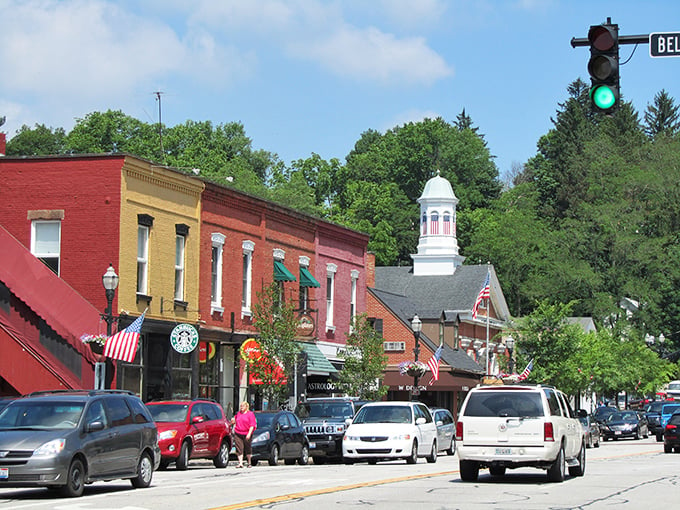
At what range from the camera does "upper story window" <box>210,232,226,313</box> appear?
3962 cm

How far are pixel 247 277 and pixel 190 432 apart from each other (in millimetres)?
14592

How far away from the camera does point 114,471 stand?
→ 19.7m

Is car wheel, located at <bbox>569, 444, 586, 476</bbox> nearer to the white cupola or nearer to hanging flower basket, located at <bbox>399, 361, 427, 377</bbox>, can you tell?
hanging flower basket, located at <bbox>399, 361, 427, 377</bbox>

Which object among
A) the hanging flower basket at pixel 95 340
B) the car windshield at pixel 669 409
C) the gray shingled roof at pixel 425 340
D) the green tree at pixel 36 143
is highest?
the green tree at pixel 36 143

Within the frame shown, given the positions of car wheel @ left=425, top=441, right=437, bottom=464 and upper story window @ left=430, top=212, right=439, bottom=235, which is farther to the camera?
upper story window @ left=430, top=212, right=439, bottom=235

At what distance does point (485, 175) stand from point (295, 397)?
243 ft

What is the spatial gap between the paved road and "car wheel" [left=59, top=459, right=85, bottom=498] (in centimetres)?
21

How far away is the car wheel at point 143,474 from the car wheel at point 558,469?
289 inches

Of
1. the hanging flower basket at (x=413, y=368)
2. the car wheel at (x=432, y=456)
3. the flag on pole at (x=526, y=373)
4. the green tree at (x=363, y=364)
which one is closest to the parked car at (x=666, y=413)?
the flag on pole at (x=526, y=373)

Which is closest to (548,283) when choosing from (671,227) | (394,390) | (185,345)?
(671,227)

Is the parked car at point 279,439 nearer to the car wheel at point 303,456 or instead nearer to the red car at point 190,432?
the car wheel at point 303,456

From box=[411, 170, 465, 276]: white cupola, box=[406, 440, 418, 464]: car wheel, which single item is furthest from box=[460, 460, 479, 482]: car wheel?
box=[411, 170, 465, 276]: white cupola

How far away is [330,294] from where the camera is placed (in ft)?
160

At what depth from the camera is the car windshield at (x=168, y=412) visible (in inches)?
1098
